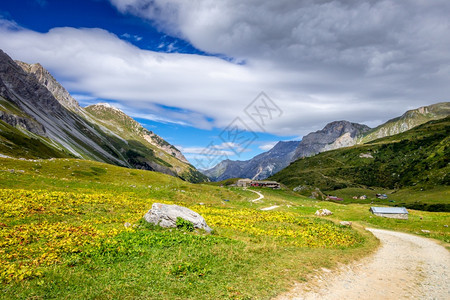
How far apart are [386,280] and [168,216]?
1903cm

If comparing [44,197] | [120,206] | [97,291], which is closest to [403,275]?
[97,291]

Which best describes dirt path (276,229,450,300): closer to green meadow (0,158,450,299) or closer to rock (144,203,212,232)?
green meadow (0,158,450,299)

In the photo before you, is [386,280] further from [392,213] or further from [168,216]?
[392,213]

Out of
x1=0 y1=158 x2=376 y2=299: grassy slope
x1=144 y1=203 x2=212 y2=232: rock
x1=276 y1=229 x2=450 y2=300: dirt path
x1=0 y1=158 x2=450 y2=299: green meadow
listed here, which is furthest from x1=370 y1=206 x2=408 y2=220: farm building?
x1=144 y1=203 x2=212 y2=232: rock

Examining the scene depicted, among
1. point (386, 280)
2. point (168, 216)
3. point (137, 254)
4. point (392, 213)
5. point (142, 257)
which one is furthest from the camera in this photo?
point (392, 213)

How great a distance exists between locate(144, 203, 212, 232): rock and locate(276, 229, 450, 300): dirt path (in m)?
12.8

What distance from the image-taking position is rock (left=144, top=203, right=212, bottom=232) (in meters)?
23.8

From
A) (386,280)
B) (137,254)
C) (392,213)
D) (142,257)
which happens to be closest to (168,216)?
(137,254)

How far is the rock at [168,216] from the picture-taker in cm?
2384

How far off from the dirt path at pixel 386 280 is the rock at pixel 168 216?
42.1 ft

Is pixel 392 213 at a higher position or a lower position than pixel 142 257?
lower

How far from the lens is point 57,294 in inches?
418

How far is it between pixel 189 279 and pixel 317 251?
13.7 metres

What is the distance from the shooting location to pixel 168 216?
2423cm
